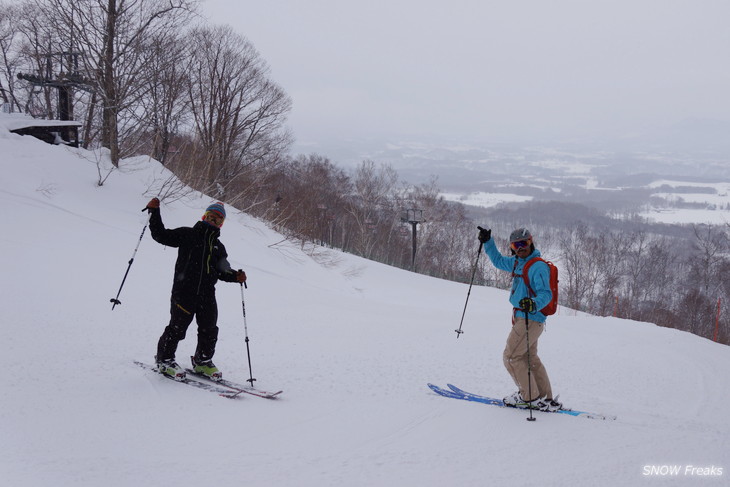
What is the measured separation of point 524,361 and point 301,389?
237 centimetres

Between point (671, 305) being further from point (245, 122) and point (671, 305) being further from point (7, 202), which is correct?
point (7, 202)

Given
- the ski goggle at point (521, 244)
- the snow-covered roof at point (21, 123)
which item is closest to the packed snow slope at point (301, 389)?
the ski goggle at point (521, 244)

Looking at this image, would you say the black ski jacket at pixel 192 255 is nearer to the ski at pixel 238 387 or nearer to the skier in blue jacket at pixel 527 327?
the ski at pixel 238 387

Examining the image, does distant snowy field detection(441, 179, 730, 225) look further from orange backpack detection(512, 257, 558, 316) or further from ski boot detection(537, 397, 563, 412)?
orange backpack detection(512, 257, 558, 316)

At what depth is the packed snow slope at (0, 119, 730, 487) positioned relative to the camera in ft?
12.3

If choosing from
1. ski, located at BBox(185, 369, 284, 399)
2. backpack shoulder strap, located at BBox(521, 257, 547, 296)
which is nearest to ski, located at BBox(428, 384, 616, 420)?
backpack shoulder strap, located at BBox(521, 257, 547, 296)

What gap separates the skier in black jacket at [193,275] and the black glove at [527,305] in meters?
2.69

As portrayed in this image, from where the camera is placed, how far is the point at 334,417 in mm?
4867

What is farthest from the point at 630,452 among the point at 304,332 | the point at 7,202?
the point at 7,202

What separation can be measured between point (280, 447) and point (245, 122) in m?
33.9

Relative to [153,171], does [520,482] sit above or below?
below

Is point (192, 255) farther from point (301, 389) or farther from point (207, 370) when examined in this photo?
point (301, 389)

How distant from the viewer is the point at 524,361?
519 centimetres

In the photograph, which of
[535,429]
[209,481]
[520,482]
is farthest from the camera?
[535,429]
